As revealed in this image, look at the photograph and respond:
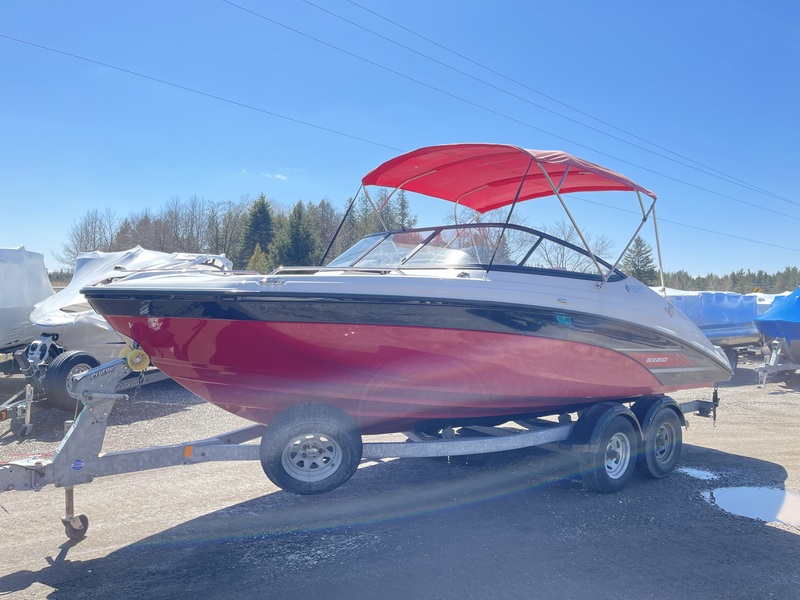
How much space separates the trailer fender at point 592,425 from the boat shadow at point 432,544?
0.45m

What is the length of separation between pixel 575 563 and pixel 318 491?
67.4 inches

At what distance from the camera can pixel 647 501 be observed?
5.25 meters

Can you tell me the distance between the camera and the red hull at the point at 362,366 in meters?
4.12

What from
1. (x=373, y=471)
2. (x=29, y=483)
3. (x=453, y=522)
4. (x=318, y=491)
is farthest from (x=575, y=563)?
(x=29, y=483)

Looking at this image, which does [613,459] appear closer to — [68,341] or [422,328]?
[422,328]

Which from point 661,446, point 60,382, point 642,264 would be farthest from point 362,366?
point 642,264

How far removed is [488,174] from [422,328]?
2.76 m

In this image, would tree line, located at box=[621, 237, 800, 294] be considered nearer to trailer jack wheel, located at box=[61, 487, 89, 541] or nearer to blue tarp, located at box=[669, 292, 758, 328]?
blue tarp, located at box=[669, 292, 758, 328]

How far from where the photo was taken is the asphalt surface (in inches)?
139

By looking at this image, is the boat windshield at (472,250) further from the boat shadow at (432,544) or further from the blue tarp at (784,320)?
the blue tarp at (784,320)

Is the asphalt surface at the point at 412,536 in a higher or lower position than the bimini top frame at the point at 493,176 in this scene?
lower

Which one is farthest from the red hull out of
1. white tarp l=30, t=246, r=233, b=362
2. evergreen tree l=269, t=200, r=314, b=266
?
evergreen tree l=269, t=200, r=314, b=266

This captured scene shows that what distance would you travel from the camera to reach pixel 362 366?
436cm

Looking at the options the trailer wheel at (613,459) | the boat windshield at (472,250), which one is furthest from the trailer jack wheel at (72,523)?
the trailer wheel at (613,459)
